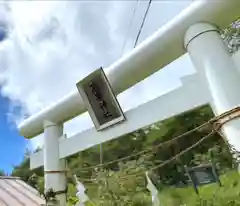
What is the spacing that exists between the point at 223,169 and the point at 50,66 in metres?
2.29

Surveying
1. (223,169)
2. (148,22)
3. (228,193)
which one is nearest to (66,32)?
(148,22)

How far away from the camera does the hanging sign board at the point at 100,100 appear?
172 cm

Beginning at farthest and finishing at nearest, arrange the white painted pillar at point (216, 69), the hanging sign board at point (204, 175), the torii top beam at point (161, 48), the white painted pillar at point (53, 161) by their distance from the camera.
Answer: the white painted pillar at point (53, 161), the hanging sign board at point (204, 175), the torii top beam at point (161, 48), the white painted pillar at point (216, 69)

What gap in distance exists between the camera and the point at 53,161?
2117mm

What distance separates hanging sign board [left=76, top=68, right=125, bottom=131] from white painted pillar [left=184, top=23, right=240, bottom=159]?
57 cm

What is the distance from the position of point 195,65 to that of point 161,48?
0.21m

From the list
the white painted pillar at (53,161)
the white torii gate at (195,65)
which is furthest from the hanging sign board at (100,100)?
the white painted pillar at (53,161)

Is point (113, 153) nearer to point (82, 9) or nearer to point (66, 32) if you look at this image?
point (66, 32)

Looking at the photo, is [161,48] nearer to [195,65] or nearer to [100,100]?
[195,65]

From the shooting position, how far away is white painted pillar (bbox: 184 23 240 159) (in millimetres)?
1184

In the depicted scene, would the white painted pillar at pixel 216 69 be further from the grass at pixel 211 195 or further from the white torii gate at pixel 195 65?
the grass at pixel 211 195

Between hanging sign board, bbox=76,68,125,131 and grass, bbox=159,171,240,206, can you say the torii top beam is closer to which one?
hanging sign board, bbox=76,68,125,131

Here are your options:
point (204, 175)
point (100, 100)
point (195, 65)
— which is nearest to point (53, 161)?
point (100, 100)

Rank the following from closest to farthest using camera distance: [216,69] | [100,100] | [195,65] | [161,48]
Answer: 1. [216,69]
2. [195,65]
3. [161,48]
4. [100,100]
